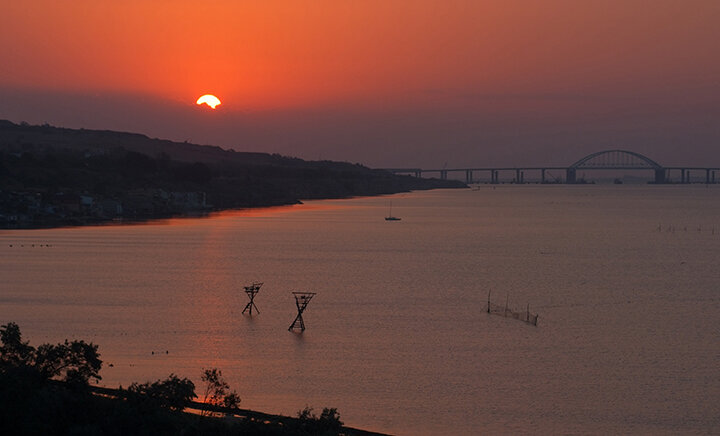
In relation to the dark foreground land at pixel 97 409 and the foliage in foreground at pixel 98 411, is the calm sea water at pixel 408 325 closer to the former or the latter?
the dark foreground land at pixel 97 409

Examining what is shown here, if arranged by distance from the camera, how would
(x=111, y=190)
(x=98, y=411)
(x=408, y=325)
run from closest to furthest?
(x=98, y=411), (x=408, y=325), (x=111, y=190)

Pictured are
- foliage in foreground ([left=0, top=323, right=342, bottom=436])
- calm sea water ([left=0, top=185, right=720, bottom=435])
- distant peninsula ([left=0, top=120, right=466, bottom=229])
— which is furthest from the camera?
Result: distant peninsula ([left=0, top=120, right=466, bottom=229])

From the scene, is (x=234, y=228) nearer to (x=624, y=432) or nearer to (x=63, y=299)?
(x=63, y=299)

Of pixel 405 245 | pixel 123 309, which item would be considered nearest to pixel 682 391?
pixel 123 309

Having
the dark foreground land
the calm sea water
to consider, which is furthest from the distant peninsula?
the dark foreground land

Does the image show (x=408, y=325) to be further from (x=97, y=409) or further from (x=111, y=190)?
(x=111, y=190)

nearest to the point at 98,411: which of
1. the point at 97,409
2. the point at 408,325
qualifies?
the point at 97,409

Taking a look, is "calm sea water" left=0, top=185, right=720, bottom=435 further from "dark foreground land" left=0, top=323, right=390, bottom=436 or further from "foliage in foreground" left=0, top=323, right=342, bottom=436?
"foliage in foreground" left=0, top=323, right=342, bottom=436
